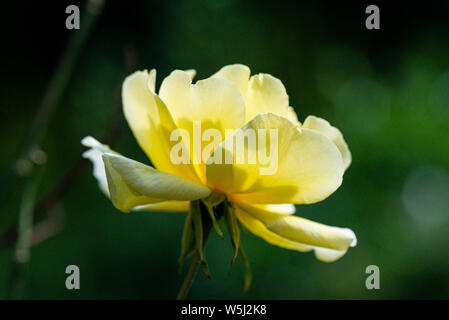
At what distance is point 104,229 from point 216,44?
0.97m

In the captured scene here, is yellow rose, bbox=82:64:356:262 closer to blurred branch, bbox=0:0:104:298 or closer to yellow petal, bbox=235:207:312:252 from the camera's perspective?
yellow petal, bbox=235:207:312:252

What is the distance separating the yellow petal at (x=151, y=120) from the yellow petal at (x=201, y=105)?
1 cm

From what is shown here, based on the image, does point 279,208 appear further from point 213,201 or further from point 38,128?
point 38,128

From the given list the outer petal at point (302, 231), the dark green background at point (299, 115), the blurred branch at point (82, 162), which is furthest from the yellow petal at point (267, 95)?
the dark green background at point (299, 115)

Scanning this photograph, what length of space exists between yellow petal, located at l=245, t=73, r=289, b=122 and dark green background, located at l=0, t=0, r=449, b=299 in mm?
1209

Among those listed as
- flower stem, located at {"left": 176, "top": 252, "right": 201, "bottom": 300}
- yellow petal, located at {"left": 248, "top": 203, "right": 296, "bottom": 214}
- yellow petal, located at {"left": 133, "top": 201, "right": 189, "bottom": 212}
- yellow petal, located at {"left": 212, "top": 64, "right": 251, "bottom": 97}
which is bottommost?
flower stem, located at {"left": 176, "top": 252, "right": 201, "bottom": 300}

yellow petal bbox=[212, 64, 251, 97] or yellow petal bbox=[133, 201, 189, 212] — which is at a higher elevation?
yellow petal bbox=[212, 64, 251, 97]

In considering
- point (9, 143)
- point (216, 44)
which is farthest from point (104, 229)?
point (216, 44)

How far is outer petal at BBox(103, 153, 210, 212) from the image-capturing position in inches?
17.2

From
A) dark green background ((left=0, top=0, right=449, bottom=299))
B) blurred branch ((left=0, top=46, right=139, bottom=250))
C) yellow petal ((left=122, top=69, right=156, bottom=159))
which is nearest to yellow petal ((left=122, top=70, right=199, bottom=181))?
yellow petal ((left=122, top=69, right=156, bottom=159))

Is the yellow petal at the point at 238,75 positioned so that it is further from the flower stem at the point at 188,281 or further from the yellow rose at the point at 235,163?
the flower stem at the point at 188,281

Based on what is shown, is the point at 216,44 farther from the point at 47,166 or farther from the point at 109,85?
the point at 47,166

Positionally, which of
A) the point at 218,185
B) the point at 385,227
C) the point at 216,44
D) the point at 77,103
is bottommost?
the point at 385,227
